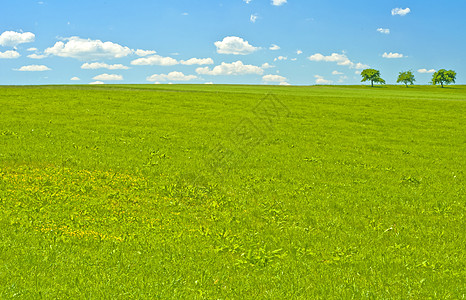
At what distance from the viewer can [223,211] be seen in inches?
506

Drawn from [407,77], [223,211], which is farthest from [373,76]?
[223,211]

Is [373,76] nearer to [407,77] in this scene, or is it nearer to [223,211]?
[407,77]

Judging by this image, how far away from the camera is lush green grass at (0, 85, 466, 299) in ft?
27.8

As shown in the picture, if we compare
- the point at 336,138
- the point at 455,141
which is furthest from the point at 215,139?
the point at 455,141

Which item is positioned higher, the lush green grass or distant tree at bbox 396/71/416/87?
distant tree at bbox 396/71/416/87

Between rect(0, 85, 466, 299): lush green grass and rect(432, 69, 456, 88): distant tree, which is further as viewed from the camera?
rect(432, 69, 456, 88): distant tree

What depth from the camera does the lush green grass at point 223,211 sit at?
847 centimetres

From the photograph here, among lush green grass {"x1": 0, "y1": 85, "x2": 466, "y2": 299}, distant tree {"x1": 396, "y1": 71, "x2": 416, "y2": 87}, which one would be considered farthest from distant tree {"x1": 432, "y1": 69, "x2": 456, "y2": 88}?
lush green grass {"x1": 0, "y1": 85, "x2": 466, "y2": 299}

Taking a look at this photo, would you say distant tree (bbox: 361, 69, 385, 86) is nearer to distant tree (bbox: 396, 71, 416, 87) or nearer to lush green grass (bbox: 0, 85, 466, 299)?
distant tree (bbox: 396, 71, 416, 87)

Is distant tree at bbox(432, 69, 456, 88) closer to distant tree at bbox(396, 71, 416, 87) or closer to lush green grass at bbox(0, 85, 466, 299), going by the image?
distant tree at bbox(396, 71, 416, 87)

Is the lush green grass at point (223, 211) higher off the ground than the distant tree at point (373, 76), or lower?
lower

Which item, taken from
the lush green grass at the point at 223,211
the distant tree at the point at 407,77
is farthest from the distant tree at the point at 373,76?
the lush green grass at the point at 223,211

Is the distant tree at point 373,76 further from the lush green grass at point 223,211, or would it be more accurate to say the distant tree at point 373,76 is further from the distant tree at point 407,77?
the lush green grass at point 223,211

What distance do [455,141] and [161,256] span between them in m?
25.2
